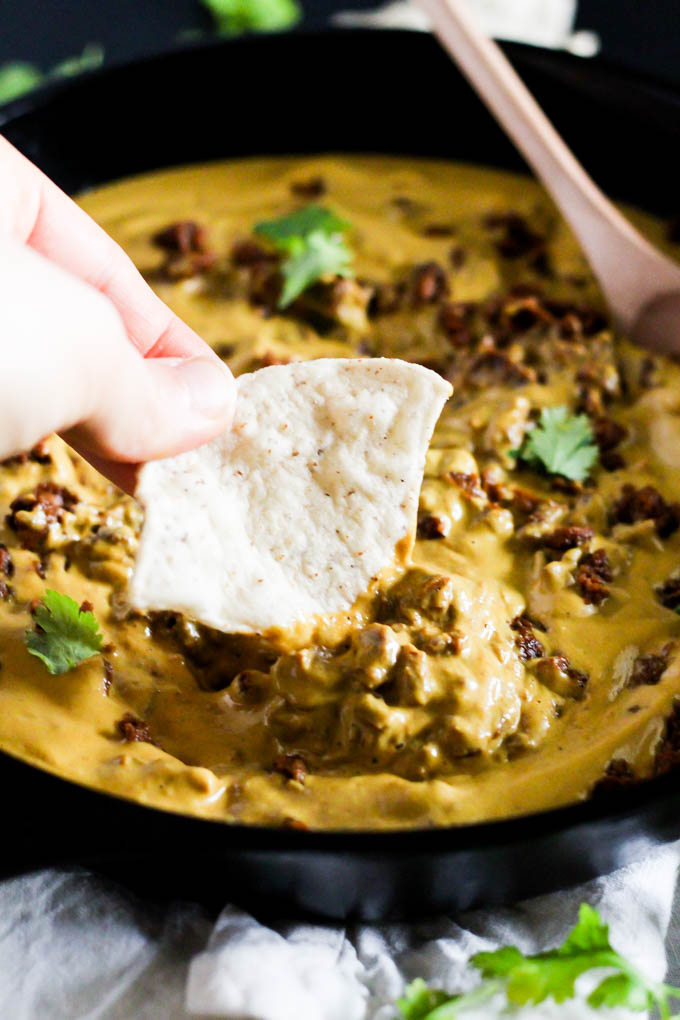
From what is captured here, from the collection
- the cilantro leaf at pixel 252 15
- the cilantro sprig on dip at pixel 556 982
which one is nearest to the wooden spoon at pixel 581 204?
the cilantro leaf at pixel 252 15

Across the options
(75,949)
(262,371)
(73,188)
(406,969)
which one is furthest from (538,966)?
(73,188)

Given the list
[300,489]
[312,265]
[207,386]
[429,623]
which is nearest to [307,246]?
[312,265]

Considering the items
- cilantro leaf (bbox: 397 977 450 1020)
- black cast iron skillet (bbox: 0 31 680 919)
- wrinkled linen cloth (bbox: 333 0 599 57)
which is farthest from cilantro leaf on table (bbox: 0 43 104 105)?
cilantro leaf (bbox: 397 977 450 1020)

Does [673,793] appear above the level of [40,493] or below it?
below

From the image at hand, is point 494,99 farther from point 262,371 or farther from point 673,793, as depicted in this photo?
point 673,793

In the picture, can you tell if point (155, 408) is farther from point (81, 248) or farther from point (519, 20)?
point (519, 20)

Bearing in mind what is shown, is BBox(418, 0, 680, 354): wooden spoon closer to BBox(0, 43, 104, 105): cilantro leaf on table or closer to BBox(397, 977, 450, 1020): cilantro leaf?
BBox(0, 43, 104, 105): cilantro leaf on table

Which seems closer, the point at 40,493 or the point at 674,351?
the point at 40,493
